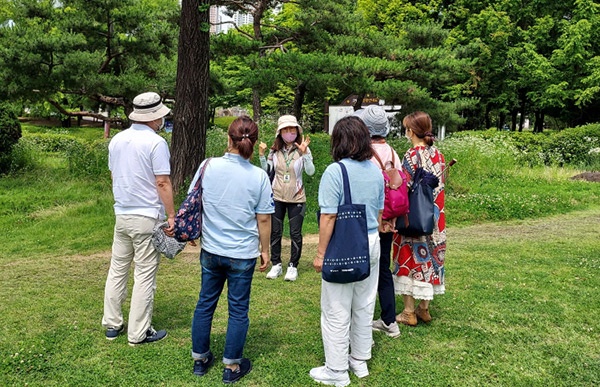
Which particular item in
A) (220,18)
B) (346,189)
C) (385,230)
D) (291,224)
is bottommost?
(291,224)

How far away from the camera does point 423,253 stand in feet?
12.0

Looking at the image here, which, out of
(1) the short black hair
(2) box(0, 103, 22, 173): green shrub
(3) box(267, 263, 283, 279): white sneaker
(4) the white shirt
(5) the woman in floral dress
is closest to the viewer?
(1) the short black hair

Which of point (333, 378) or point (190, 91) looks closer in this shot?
point (333, 378)

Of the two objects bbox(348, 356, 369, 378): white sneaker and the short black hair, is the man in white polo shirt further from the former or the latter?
bbox(348, 356, 369, 378): white sneaker

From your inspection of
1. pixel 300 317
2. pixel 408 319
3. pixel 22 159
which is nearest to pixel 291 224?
pixel 300 317

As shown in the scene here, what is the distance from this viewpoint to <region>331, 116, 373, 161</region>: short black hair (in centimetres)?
284

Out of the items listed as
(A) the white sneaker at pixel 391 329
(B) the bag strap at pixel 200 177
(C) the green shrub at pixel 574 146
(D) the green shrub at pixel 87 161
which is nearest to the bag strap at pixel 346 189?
(B) the bag strap at pixel 200 177

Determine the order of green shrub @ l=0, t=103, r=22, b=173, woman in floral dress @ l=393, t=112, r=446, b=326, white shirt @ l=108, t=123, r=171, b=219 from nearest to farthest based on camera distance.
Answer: white shirt @ l=108, t=123, r=171, b=219, woman in floral dress @ l=393, t=112, r=446, b=326, green shrub @ l=0, t=103, r=22, b=173

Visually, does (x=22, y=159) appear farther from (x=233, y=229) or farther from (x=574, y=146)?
(x=574, y=146)

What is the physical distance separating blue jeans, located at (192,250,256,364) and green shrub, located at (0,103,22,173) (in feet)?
29.7

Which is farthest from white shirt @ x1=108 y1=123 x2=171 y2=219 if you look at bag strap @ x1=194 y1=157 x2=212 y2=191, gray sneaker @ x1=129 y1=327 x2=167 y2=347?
gray sneaker @ x1=129 y1=327 x2=167 y2=347

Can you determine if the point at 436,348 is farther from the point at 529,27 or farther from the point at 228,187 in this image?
the point at 529,27

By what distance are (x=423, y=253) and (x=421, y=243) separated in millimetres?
77

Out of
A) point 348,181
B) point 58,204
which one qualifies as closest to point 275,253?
point 348,181
